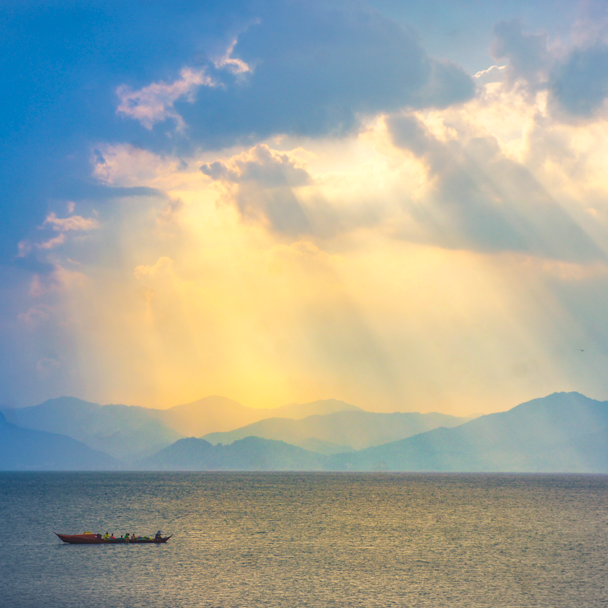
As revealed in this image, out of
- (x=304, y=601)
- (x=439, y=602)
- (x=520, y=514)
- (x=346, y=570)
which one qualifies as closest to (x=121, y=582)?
(x=304, y=601)

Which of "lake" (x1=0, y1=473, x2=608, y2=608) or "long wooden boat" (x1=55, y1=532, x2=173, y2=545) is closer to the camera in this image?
"lake" (x1=0, y1=473, x2=608, y2=608)

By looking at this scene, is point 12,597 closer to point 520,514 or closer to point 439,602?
point 439,602

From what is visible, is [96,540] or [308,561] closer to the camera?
[308,561]

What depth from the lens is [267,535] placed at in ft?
333

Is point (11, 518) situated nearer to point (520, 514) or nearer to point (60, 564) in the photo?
point (60, 564)

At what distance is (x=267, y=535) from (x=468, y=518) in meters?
52.7

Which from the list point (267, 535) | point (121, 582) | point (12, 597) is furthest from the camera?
point (267, 535)

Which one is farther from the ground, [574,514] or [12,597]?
[12,597]

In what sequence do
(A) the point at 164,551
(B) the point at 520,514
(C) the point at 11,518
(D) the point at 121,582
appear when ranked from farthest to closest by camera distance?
(B) the point at 520,514 < (C) the point at 11,518 < (A) the point at 164,551 < (D) the point at 121,582

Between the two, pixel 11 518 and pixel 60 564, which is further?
pixel 11 518

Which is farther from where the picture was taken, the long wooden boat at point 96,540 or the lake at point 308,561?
the long wooden boat at point 96,540

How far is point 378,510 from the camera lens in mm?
150000

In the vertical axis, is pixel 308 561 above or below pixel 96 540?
below

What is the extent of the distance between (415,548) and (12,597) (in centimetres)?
5386
